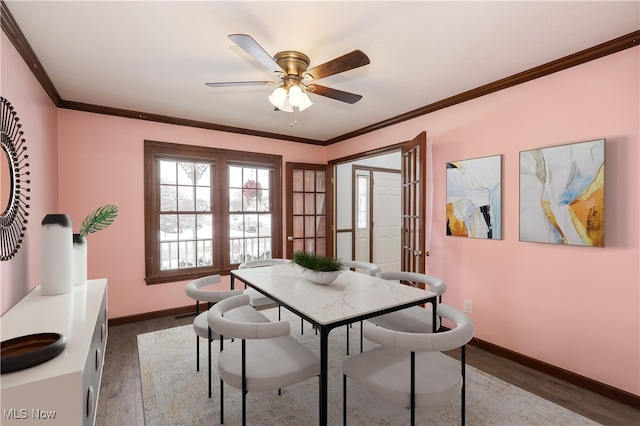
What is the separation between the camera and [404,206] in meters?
3.69

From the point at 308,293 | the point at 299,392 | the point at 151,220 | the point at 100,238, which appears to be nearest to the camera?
the point at 308,293

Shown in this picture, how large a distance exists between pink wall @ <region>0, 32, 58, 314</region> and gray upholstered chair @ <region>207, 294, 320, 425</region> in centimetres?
127

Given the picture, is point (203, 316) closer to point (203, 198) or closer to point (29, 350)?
point (29, 350)

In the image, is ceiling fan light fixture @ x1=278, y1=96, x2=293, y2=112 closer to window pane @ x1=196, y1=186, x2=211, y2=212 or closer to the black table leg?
the black table leg

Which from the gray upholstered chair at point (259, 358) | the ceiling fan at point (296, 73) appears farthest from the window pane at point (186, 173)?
the gray upholstered chair at point (259, 358)

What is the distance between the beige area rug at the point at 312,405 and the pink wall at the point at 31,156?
114 cm

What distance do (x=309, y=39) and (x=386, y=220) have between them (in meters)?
4.65

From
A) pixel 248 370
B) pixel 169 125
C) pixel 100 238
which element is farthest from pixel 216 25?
pixel 100 238

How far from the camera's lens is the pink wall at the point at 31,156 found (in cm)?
Result: 186

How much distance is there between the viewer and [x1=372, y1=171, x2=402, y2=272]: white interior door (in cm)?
614

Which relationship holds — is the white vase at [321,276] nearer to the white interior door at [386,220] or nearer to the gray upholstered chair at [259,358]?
the gray upholstered chair at [259,358]

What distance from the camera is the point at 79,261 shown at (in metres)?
2.38

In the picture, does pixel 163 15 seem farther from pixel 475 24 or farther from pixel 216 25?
pixel 475 24

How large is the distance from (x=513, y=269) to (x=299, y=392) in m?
2.11
